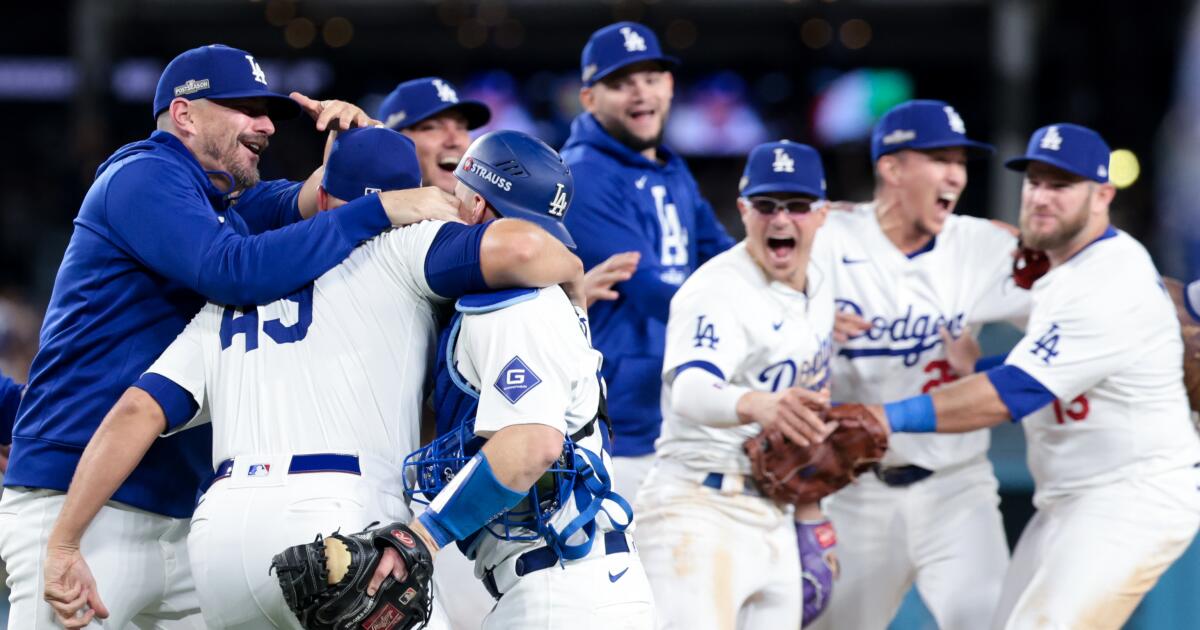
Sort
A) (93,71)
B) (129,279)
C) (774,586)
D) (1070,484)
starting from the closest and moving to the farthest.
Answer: (129,279), (774,586), (1070,484), (93,71)

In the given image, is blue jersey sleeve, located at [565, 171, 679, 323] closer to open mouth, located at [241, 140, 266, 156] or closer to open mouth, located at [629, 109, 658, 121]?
open mouth, located at [629, 109, 658, 121]

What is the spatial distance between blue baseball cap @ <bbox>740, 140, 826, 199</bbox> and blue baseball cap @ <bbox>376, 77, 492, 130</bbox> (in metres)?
1.24

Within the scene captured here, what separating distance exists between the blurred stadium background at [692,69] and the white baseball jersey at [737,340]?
386 inches

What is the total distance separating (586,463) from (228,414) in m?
0.98

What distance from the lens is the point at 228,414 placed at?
377 centimetres

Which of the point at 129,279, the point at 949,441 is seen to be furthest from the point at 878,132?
the point at 129,279

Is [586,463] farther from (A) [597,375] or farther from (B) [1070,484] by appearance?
(B) [1070,484]

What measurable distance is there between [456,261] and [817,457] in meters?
2.03

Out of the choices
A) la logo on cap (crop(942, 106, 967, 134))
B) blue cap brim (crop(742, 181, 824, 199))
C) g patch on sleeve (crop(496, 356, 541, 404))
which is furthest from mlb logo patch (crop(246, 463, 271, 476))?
la logo on cap (crop(942, 106, 967, 134))

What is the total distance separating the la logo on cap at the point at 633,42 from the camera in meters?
6.19

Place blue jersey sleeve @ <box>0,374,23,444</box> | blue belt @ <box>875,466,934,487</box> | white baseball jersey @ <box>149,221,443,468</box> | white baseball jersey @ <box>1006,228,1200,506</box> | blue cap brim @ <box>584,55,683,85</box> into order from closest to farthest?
white baseball jersey @ <box>149,221,443,468</box> → blue jersey sleeve @ <box>0,374,23,444</box> → white baseball jersey @ <box>1006,228,1200,506</box> → blue belt @ <box>875,466,934,487</box> → blue cap brim @ <box>584,55,683,85</box>

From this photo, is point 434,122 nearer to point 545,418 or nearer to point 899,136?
point 899,136

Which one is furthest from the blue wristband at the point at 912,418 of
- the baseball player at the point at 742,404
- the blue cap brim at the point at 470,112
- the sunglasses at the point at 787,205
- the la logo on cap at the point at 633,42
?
the blue cap brim at the point at 470,112

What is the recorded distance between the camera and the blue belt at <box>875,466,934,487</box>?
588cm
